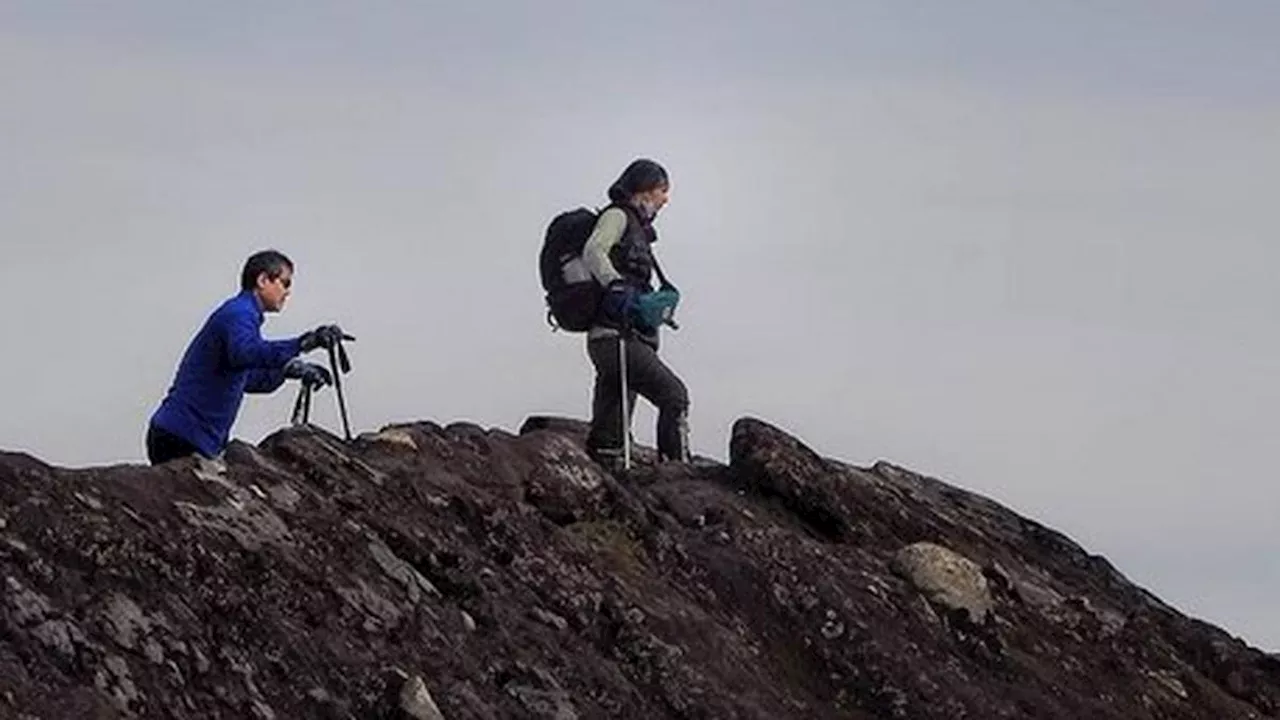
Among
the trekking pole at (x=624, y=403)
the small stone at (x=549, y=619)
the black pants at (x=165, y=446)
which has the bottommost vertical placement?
the small stone at (x=549, y=619)

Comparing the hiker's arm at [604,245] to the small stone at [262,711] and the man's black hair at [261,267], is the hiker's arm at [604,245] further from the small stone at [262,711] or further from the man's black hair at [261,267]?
the small stone at [262,711]

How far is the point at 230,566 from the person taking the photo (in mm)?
16297

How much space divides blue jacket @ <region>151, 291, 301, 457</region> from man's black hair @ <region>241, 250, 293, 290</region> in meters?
0.10

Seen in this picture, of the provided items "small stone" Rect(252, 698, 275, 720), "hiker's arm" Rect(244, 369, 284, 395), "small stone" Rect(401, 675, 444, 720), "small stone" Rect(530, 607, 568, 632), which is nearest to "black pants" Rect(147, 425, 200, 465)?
"hiker's arm" Rect(244, 369, 284, 395)

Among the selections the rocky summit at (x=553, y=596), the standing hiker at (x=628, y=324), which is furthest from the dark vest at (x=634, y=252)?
the rocky summit at (x=553, y=596)

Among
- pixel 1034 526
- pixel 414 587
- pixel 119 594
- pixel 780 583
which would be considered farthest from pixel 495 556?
pixel 1034 526

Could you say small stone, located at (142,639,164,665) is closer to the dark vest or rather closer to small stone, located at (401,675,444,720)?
small stone, located at (401,675,444,720)

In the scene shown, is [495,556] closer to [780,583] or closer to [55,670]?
[780,583]

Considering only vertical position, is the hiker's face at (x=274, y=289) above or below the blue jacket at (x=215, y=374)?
above

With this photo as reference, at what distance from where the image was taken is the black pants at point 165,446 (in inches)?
747

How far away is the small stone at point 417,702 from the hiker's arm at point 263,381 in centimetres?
438

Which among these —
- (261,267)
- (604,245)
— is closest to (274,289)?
(261,267)

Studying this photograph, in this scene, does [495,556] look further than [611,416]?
No

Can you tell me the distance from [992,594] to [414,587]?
6741 mm
